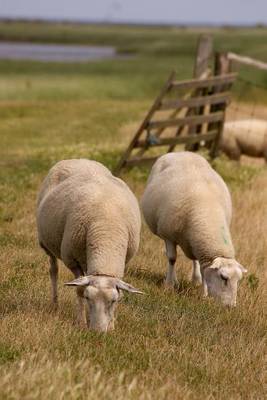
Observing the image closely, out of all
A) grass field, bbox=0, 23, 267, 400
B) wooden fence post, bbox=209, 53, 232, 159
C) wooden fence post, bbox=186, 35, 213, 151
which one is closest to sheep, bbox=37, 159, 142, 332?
grass field, bbox=0, 23, 267, 400

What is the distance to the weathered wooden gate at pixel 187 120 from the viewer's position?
15.0m

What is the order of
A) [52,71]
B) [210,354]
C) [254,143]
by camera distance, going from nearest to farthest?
[210,354]
[254,143]
[52,71]

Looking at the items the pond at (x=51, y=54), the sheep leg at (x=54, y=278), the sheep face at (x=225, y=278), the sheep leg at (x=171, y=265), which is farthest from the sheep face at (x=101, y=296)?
the pond at (x=51, y=54)

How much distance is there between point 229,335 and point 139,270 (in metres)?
2.67

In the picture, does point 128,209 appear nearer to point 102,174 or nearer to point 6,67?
point 102,174

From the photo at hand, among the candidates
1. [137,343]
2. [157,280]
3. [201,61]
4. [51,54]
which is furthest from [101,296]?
[51,54]

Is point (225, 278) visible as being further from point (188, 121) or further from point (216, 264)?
point (188, 121)

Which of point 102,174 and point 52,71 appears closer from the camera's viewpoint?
point 102,174

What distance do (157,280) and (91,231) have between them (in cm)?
239

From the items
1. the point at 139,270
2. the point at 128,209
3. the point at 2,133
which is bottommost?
the point at 2,133

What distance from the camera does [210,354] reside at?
6.32 metres

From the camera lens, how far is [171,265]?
9445 mm

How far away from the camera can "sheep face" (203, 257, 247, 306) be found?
8.21 meters

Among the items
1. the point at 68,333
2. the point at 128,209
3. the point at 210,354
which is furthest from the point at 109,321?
the point at 128,209
